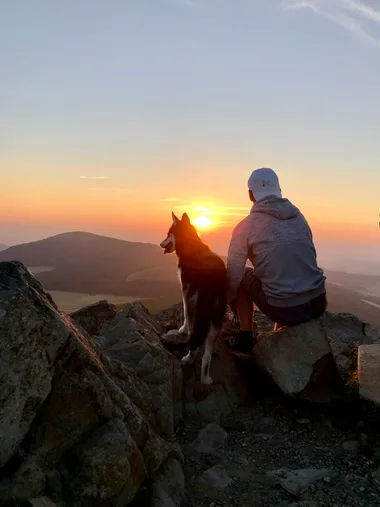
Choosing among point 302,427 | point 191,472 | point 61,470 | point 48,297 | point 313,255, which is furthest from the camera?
point 313,255

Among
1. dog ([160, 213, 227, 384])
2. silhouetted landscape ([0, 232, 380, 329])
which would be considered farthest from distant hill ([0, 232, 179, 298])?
dog ([160, 213, 227, 384])

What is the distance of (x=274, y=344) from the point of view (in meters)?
7.91

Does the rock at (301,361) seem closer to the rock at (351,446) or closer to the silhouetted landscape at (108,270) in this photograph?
the rock at (351,446)

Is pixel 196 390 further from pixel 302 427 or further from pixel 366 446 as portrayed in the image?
pixel 366 446

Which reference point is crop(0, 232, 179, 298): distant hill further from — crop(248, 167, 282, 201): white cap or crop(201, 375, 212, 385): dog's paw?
crop(248, 167, 282, 201): white cap

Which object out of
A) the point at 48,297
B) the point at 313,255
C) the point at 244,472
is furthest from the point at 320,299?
the point at 48,297

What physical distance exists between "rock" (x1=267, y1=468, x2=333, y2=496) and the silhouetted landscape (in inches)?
1545

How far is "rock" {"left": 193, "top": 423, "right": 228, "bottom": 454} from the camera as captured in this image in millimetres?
6633

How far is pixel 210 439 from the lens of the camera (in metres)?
6.89

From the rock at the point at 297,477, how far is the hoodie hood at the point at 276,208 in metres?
4.06

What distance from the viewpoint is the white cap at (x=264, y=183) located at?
801cm

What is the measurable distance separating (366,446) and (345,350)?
8.56ft

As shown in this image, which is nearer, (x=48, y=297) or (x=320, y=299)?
(x=48, y=297)

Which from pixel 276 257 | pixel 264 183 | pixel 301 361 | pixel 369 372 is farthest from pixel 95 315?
pixel 369 372
